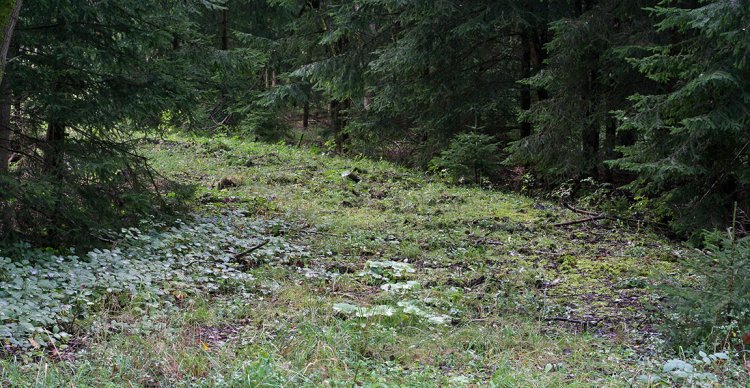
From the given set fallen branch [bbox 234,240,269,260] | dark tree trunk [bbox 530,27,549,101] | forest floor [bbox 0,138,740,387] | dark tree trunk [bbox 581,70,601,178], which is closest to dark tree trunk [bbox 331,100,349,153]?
dark tree trunk [bbox 530,27,549,101]

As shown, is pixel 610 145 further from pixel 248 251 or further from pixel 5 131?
pixel 5 131

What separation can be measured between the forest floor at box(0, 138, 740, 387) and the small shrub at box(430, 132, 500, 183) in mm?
2895

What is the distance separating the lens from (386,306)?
4930 mm

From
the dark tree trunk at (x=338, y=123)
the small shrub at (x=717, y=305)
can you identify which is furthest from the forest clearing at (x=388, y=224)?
the dark tree trunk at (x=338, y=123)

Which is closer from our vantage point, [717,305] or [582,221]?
[717,305]

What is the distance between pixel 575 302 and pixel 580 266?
53.8 inches

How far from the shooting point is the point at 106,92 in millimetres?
6555

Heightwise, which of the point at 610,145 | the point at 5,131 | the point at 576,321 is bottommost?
the point at 576,321

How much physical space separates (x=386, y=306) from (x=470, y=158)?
8.58 metres

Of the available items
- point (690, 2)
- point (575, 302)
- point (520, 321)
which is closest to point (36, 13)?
point (520, 321)

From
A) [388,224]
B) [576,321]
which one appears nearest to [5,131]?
[388,224]

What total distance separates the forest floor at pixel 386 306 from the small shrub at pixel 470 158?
289 centimetres

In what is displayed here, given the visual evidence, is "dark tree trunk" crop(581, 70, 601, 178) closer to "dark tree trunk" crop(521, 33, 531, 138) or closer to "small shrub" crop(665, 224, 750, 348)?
"dark tree trunk" crop(521, 33, 531, 138)

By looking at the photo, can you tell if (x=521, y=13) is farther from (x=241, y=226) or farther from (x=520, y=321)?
(x=520, y=321)
